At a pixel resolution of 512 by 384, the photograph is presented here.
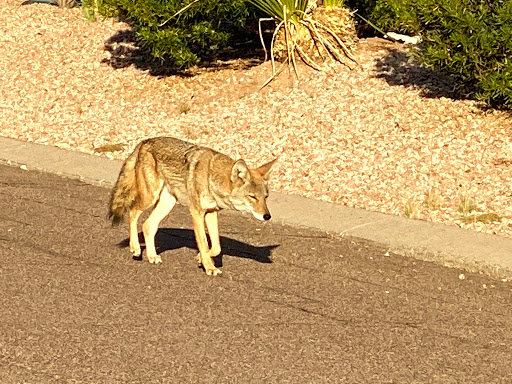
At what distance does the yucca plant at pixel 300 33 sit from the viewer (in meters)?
19.4

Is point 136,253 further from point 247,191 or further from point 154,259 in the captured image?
point 247,191

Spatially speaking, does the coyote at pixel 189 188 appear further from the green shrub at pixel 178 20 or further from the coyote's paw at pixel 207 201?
the green shrub at pixel 178 20

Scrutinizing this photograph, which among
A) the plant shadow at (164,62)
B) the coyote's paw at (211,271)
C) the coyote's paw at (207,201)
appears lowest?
the plant shadow at (164,62)

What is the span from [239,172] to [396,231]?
2.71 m

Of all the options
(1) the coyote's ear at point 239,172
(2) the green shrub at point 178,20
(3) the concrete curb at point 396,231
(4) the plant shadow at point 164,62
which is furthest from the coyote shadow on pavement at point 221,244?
(4) the plant shadow at point 164,62

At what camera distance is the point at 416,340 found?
8758mm

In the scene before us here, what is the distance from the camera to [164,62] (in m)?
21.6

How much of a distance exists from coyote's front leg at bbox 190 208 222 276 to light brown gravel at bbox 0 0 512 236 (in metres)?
3.29

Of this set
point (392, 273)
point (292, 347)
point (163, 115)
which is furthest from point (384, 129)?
point (292, 347)

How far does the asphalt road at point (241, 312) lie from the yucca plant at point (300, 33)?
7.02m

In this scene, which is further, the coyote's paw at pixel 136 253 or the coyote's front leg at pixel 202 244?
the coyote's paw at pixel 136 253

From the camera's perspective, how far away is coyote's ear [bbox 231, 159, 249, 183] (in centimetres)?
1018

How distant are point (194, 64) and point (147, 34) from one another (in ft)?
5.40

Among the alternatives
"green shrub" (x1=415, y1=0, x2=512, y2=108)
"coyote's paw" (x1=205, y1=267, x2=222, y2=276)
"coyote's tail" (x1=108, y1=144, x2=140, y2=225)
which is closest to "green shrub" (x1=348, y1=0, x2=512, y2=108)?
"green shrub" (x1=415, y1=0, x2=512, y2=108)
